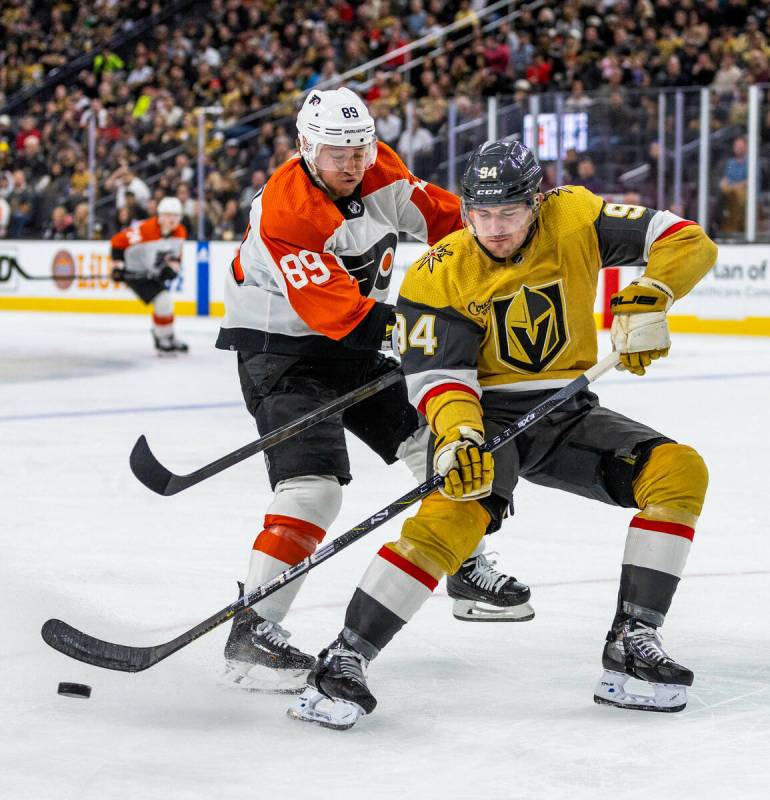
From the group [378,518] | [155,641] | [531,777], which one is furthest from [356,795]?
[155,641]

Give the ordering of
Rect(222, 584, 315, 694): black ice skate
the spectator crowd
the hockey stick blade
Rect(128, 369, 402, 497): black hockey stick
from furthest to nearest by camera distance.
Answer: the spectator crowd
the hockey stick blade
Rect(128, 369, 402, 497): black hockey stick
Rect(222, 584, 315, 694): black ice skate

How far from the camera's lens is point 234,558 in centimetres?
383

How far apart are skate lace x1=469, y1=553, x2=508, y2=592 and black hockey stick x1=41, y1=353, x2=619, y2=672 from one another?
585 millimetres

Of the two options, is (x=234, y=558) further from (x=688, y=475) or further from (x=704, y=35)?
(x=704, y=35)

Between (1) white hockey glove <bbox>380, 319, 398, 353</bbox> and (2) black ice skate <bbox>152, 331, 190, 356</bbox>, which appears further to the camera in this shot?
(2) black ice skate <bbox>152, 331, 190, 356</bbox>

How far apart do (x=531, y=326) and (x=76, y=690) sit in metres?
1.06

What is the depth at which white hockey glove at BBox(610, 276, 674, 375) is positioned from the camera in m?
2.68

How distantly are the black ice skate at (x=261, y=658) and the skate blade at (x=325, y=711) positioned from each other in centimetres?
23

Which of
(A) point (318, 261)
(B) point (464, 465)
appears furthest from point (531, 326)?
(A) point (318, 261)

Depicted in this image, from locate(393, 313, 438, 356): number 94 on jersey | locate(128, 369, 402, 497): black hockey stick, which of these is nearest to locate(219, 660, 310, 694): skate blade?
locate(128, 369, 402, 497): black hockey stick

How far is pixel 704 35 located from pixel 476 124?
197 cm

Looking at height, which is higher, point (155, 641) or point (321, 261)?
point (321, 261)

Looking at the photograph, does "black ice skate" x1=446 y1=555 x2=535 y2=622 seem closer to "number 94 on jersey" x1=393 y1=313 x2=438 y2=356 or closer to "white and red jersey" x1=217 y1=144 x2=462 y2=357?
"white and red jersey" x1=217 y1=144 x2=462 y2=357

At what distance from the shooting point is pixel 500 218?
8.61 feet
